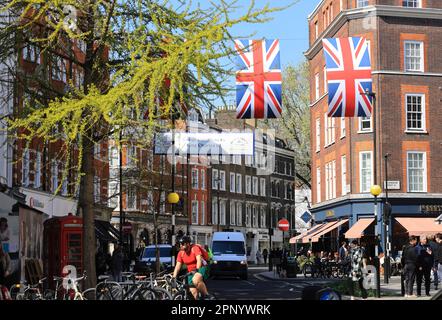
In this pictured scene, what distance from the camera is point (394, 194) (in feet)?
163

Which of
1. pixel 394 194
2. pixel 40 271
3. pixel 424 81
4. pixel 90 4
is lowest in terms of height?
pixel 40 271

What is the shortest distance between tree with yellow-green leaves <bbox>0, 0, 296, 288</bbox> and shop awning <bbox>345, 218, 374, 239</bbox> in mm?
32118

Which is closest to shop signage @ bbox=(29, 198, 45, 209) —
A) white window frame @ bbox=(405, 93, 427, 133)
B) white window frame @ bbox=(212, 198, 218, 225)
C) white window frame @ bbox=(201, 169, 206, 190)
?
white window frame @ bbox=(405, 93, 427, 133)

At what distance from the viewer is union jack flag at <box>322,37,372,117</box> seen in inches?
1049

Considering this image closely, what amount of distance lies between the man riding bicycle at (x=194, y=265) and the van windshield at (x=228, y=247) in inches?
1133

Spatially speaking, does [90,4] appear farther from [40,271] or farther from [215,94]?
[40,271]

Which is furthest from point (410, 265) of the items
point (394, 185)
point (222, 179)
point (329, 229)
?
point (222, 179)

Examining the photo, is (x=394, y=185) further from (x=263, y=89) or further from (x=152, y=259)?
(x=263, y=89)

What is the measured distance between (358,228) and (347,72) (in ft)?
77.1

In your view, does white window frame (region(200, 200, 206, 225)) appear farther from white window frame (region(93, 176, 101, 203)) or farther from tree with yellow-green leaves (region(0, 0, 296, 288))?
tree with yellow-green leaves (region(0, 0, 296, 288))

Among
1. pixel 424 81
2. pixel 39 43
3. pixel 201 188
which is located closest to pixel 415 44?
pixel 424 81
